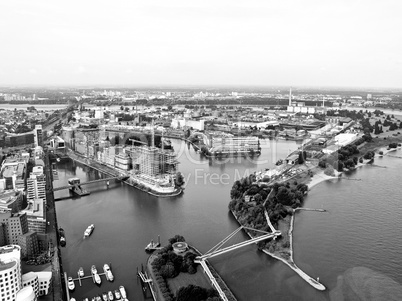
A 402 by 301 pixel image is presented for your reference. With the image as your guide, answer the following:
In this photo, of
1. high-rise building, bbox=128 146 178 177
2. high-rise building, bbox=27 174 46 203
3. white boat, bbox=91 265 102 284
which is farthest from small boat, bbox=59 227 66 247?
high-rise building, bbox=128 146 178 177

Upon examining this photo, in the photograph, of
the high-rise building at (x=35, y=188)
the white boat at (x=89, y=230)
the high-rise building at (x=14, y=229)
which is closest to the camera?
the high-rise building at (x=14, y=229)

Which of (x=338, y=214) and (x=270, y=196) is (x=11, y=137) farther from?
(x=338, y=214)

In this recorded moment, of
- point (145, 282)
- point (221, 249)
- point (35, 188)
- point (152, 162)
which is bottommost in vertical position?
point (145, 282)

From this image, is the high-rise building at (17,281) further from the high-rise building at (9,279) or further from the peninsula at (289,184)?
the peninsula at (289,184)

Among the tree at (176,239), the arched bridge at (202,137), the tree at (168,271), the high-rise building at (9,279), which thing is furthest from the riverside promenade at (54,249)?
the arched bridge at (202,137)

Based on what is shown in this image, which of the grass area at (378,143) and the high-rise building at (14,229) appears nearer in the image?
the high-rise building at (14,229)

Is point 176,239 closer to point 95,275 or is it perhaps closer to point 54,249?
point 95,275

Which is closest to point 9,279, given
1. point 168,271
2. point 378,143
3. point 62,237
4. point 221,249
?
point 168,271
